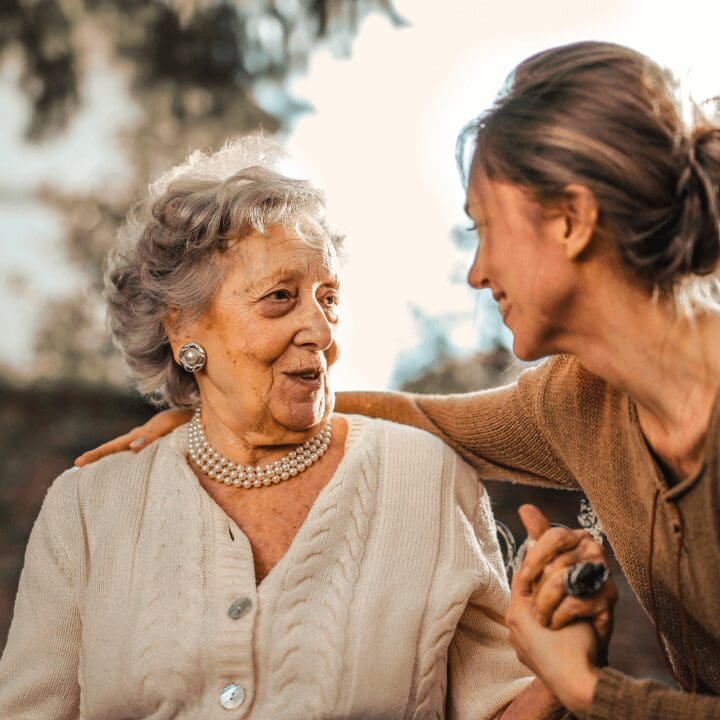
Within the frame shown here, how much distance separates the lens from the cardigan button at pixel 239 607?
1.89 m

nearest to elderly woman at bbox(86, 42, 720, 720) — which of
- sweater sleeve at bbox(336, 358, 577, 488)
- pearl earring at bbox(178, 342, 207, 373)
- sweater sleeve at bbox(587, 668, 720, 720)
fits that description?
sweater sleeve at bbox(587, 668, 720, 720)

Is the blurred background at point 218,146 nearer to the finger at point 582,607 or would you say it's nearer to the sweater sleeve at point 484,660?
the sweater sleeve at point 484,660

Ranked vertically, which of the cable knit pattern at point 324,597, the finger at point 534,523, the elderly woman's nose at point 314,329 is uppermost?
the elderly woman's nose at point 314,329

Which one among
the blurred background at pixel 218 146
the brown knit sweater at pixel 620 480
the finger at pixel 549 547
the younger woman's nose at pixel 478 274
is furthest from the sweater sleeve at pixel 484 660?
the blurred background at pixel 218 146

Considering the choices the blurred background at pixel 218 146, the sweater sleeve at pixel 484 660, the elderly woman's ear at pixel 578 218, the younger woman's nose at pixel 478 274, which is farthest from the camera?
the blurred background at pixel 218 146

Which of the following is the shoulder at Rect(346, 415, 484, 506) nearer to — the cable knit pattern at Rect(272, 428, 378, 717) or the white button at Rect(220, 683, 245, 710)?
the cable knit pattern at Rect(272, 428, 378, 717)

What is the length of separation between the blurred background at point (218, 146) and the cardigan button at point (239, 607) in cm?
169

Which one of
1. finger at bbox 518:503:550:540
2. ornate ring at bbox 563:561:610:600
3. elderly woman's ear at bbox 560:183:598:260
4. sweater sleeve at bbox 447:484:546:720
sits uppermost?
elderly woman's ear at bbox 560:183:598:260

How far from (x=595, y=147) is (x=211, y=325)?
877mm

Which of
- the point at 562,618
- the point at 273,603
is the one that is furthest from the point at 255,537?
the point at 562,618

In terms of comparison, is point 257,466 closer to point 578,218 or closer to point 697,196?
point 578,218

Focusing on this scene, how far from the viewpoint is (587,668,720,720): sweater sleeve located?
4.86 feet

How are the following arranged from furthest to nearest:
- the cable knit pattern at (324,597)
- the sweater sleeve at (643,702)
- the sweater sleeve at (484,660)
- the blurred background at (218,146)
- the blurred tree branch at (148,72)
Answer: the blurred tree branch at (148,72) → the blurred background at (218,146) → the sweater sleeve at (484,660) → the cable knit pattern at (324,597) → the sweater sleeve at (643,702)

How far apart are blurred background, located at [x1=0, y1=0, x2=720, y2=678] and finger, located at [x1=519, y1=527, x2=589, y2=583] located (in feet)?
6.36
